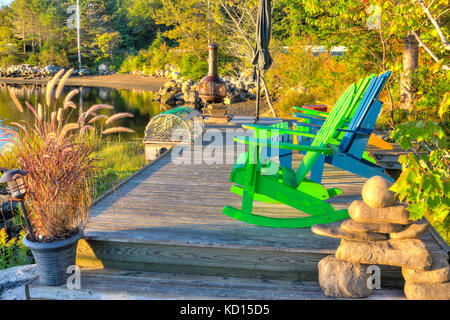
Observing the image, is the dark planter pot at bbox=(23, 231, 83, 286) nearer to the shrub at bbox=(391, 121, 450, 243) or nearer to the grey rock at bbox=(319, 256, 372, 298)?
the grey rock at bbox=(319, 256, 372, 298)

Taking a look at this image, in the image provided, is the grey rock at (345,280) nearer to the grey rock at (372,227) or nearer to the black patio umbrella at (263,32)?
the grey rock at (372,227)

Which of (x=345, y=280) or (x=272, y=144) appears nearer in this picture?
(x=345, y=280)

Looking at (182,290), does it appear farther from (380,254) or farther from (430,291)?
(430,291)

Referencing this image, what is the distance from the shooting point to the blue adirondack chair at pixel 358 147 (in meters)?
3.68

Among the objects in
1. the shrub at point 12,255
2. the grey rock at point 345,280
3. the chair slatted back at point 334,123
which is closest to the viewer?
the grey rock at point 345,280

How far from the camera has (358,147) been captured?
3.75 metres

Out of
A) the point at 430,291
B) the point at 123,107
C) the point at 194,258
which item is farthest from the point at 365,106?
the point at 123,107

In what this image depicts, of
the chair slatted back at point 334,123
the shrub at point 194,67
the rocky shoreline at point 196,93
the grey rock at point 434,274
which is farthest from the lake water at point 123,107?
the grey rock at point 434,274

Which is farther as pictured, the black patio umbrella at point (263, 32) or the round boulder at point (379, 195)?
the black patio umbrella at point (263, 32)

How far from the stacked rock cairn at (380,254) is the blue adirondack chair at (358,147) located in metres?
1.19

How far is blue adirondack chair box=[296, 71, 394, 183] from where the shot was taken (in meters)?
3.68

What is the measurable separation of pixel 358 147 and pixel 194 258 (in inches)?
77.8
